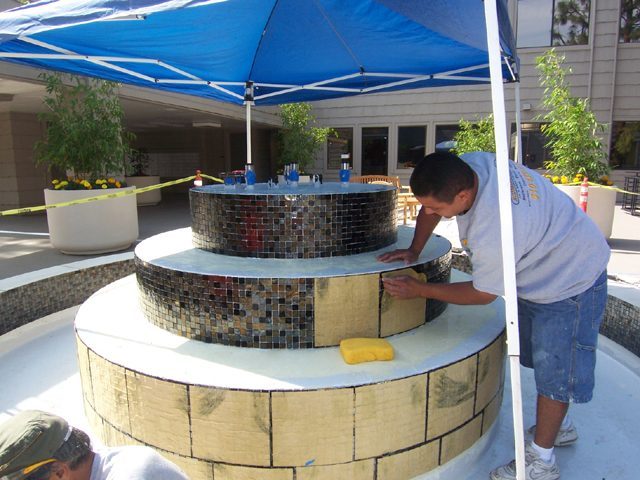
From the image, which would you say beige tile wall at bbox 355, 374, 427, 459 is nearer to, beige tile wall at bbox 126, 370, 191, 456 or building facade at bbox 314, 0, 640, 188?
beige tile wall at bbox 126, 370, 191, 456

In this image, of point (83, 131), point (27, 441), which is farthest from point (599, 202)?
point (27, 441)

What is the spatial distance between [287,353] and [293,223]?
755mm

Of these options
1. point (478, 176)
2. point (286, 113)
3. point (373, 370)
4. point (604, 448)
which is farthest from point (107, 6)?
point (286, 113)

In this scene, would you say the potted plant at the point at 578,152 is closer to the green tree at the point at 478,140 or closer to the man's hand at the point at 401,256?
the green tree at the point at 478,140

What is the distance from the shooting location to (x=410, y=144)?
49.7 feet

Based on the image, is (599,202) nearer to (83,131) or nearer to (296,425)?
(296,425)

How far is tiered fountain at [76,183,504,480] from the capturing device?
1.76 metres

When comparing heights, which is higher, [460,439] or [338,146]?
[338,146]

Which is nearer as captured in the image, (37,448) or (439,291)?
(37,448)

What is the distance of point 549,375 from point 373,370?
0.73m

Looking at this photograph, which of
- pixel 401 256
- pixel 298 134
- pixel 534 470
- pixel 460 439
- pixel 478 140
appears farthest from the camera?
pixel 298 134

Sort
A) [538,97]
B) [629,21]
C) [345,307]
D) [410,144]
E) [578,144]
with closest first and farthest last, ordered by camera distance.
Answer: [345,307] < [578,144] < [629,21] < [538,97] < [410,144]

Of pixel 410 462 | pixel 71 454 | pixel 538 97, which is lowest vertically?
pixel 410 462

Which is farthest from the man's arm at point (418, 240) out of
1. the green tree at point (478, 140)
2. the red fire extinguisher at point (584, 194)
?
the green tree at point (478, 140)
